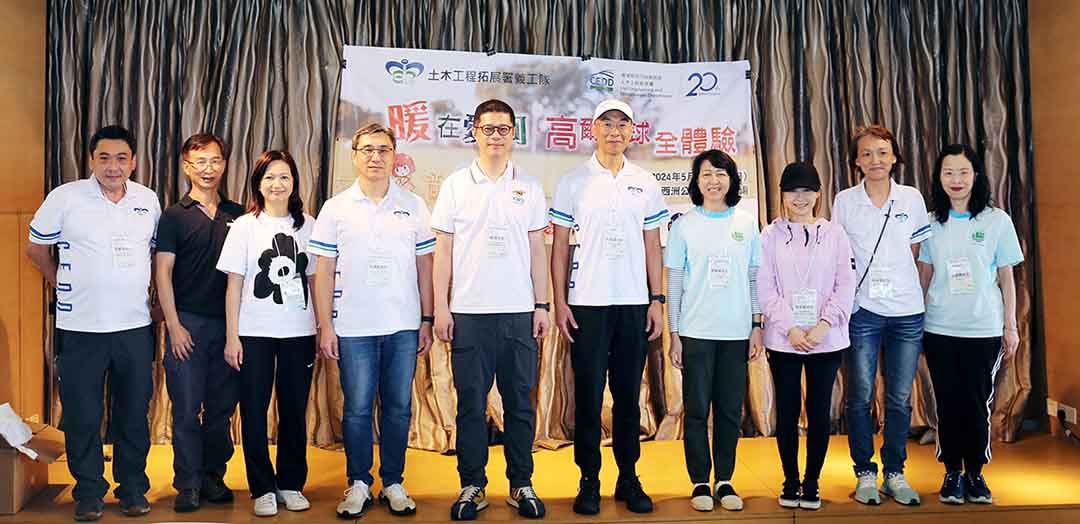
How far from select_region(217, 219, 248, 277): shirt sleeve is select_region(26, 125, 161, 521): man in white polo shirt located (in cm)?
34

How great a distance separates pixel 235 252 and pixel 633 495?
1693 mm

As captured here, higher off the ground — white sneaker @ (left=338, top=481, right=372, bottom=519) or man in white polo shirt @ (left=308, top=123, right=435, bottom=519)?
man in white polo shirt @ (left=308, top=123, right=435, bottom=519)

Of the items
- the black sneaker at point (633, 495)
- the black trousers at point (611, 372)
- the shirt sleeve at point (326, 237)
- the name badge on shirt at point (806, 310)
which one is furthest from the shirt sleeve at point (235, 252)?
the name badge on shirt at point (806, 310)

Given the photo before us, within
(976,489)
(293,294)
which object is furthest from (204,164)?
(976,489)

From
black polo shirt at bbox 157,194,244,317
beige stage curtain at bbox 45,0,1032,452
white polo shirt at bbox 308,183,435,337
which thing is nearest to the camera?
white polo shirt at bbox 308,183,435,337

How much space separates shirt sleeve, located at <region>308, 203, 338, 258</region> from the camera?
3148 millimetres

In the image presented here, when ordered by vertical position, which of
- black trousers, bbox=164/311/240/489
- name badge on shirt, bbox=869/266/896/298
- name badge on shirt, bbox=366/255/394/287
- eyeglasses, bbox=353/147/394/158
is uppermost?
eyeglasses, bbox=353/147/394/158

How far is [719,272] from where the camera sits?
3199mm

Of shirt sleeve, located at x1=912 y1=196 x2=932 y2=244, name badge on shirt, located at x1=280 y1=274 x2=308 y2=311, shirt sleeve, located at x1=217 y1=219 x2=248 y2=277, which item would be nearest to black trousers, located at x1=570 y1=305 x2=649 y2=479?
name badge on shirt, located at x1=280 y1=274 x2=308 y2=311

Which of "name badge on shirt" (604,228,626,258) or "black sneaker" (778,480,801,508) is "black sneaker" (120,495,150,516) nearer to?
"name badge on shirt" (604,228,626,258)

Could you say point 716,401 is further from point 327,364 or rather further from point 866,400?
point 327,364

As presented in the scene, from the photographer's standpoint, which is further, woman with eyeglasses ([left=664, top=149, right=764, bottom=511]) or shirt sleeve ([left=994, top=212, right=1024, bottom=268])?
shirt sleeve ([left=994, top=212, right=1024, bottom=268])

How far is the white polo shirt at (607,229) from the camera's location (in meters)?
3.20

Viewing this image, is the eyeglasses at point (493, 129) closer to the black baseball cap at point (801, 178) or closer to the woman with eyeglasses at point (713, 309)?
the woman with eyeglasses at point (713, 309)
